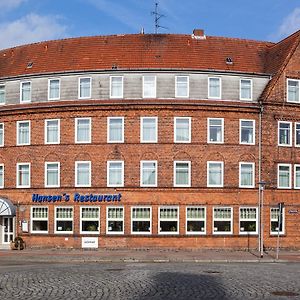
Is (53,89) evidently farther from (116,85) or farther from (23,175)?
(23,175)

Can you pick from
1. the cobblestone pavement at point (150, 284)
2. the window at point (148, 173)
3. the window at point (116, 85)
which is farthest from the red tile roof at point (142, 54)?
the cobblestone pavement at point (150, 284)

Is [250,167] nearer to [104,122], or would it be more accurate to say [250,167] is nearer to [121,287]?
[104,122]

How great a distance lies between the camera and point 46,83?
4284 cm

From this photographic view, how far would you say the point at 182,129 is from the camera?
135 ft

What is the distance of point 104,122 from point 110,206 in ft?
19.6

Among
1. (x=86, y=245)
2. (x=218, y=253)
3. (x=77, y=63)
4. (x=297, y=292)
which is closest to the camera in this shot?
(x=297, y=292)

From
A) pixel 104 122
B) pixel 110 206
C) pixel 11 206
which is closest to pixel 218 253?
pixel 110 206

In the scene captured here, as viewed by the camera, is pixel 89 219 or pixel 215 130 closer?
pixel 89 219

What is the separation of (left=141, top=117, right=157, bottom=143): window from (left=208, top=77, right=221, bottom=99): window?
450cm

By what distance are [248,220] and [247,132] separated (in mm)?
6299

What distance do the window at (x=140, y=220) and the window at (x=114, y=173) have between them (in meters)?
2.25

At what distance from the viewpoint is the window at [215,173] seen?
41.0 m

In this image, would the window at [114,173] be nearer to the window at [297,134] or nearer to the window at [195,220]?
the window at [195,220]

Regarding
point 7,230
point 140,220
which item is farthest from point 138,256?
point 7,230
